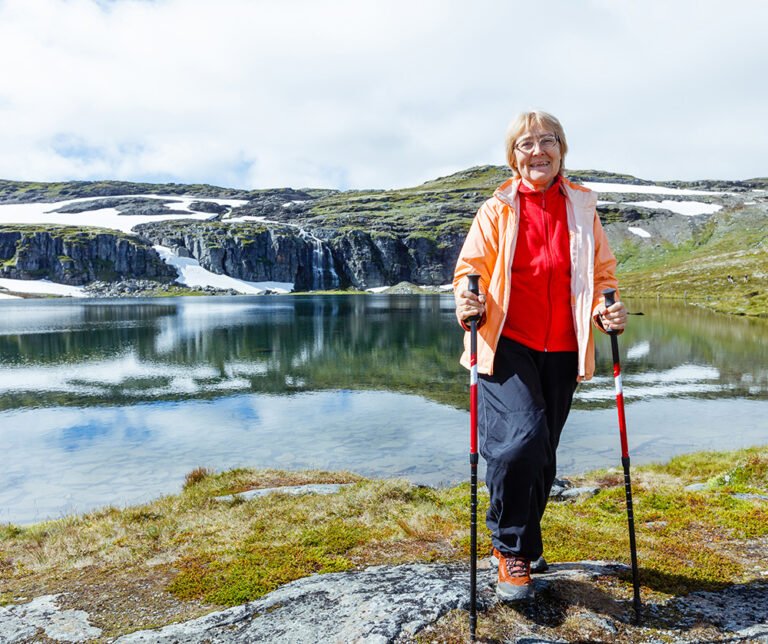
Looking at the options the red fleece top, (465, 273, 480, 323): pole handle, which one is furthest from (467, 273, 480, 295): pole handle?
the red fleece top

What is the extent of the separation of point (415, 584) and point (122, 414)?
25453mm

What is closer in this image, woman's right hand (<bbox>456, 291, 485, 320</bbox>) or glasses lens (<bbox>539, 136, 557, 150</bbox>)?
woman's right hand (<bbox>456, 291, 485, 320</bbox>)

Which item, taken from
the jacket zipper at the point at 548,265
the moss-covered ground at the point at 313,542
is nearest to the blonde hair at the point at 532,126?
the jacket zipper at the point at 548,265

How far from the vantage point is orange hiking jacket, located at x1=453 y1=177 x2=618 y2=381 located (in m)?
5.00

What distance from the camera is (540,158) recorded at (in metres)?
5.25

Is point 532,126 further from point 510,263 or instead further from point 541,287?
point 541,287

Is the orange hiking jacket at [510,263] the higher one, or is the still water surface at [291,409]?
the orange hiking jacket at [510,263]

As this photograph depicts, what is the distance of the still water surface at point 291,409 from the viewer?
18.6 meters

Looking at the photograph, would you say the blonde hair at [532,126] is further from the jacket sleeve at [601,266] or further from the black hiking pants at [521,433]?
the black hiking pants at [521,433]

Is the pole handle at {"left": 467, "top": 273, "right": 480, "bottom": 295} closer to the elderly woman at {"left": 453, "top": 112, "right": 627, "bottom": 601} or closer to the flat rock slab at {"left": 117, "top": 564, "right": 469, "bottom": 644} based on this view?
the elderly woman at {"left": 453, "top": 112, "right": 627, "bottom": 601}

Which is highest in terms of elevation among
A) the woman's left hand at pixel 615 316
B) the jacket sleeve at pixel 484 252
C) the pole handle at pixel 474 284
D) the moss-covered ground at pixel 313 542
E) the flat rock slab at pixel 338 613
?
the jacket sleeve at pixel 484 252

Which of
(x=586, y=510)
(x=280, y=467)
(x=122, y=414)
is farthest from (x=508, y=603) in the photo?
(x=122, y=414)

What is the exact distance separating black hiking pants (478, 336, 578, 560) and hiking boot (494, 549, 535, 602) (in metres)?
0.08

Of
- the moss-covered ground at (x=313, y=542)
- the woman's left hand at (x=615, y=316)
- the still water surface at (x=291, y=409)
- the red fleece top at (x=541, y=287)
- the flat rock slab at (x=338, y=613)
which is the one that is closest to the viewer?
the flat rock slab at (x=338, y=613)
